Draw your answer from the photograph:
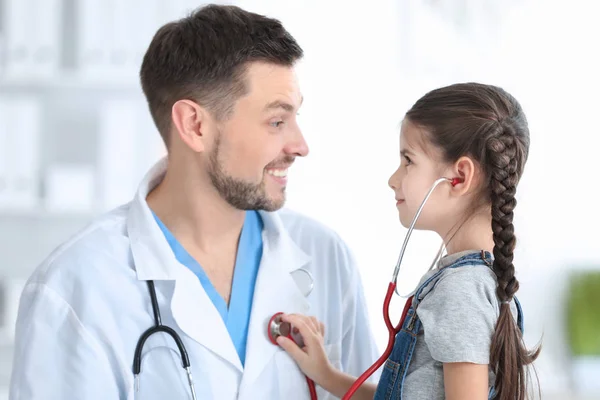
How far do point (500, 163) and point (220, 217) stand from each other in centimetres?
63

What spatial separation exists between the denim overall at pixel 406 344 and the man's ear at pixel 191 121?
1.89 ft

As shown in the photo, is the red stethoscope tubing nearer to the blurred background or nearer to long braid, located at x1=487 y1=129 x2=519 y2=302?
long braid, located at x1=487 y1=129 x2=519 y2=302

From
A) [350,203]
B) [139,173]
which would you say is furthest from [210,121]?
[350,203]

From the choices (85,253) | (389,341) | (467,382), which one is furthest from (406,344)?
(85,253)

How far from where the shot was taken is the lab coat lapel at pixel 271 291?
59.9 inches

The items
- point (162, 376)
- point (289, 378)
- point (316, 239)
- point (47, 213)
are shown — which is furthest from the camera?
point (47, 213)

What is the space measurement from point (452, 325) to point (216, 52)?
77cm

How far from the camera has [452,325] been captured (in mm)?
1244

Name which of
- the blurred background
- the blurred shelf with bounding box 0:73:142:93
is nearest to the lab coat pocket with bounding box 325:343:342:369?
the blurred background

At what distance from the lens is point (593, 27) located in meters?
3.03

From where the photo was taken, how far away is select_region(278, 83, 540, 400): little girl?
4.10 ft

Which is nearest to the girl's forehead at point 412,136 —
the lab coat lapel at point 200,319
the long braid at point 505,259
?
the long braid at point 505,259

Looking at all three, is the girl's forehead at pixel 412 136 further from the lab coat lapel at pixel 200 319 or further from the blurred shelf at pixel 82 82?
the blurred shelf at pixel 82 82

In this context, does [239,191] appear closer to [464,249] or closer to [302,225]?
[302,225]
